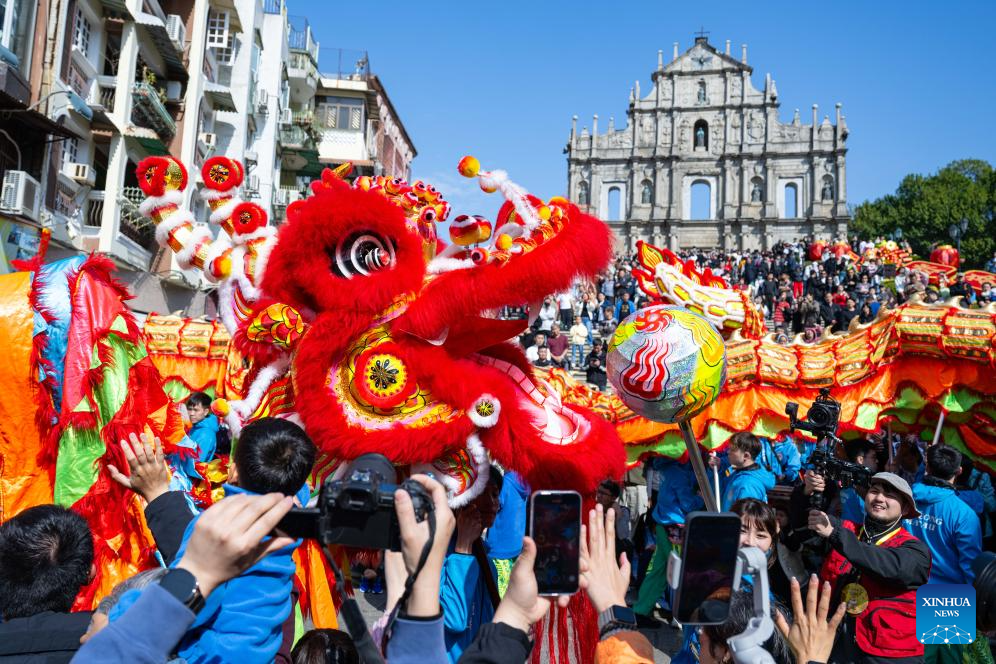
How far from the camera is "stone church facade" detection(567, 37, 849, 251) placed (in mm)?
50688

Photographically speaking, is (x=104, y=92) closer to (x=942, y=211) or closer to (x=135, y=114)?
(x=135, y=114)

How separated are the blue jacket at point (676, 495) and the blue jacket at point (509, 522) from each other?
263 cm

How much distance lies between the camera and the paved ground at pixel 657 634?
4.96 m

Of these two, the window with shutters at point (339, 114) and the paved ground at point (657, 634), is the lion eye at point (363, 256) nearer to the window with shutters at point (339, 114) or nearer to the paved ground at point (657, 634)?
the paved ground at point (657, 634)

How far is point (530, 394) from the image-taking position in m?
3.29

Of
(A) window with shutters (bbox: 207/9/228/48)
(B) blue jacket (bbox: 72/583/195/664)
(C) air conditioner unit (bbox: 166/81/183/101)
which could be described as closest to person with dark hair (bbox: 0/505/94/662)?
(B) blue jacket (bbox: 72/583/195/664)

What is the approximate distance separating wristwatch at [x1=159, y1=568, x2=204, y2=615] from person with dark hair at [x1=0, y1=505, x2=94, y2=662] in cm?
64

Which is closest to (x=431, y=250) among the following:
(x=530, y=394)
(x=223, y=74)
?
(x=530, y=394)

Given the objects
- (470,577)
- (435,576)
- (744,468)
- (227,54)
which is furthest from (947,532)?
(227,54)

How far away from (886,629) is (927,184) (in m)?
54.8

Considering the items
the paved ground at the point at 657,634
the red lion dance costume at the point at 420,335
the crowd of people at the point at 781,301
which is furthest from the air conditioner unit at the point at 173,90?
the red lion dance costume at the point at 420,335

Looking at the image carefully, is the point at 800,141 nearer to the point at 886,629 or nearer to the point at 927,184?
the point at 927,184

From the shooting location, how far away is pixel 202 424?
19.4 ft

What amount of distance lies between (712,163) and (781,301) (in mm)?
35779
